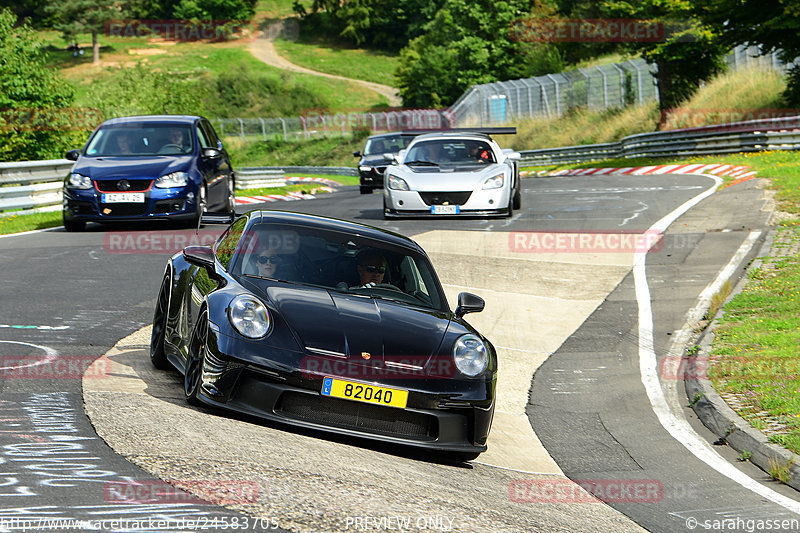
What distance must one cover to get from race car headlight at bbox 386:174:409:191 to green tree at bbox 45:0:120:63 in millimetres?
107959

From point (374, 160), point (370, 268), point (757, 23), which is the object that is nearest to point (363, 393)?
point (370, 268)

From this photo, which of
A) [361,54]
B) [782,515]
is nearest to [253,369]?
[782,515]

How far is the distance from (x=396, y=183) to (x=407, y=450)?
12.2m

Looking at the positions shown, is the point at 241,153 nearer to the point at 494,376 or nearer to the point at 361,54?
the point at 361,54

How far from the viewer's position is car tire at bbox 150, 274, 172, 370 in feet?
26.0

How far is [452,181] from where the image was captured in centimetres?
1839

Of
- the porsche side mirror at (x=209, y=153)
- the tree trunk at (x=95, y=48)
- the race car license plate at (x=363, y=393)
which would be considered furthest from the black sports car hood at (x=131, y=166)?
the tree trunk at (x=95, y=48)

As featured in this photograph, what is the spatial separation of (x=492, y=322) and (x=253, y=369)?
5868mm

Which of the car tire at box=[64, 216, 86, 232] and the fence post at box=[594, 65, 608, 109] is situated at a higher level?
the fence post at box=[594, 65, 608, 109]

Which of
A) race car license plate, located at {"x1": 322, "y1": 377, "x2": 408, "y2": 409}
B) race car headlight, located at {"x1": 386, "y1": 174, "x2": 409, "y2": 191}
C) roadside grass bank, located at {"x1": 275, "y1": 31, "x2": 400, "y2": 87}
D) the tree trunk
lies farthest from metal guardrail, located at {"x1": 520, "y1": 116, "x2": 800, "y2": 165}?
the tree trunk

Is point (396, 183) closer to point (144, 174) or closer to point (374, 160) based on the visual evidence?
point (144, 174)

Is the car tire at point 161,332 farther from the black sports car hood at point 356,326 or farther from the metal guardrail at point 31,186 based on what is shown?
the metal guardrail at point 31,186

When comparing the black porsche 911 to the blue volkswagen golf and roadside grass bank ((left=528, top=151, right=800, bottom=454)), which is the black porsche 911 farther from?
the blue volkswagen golf

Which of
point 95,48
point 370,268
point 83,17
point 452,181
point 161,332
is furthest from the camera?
point 83,17
